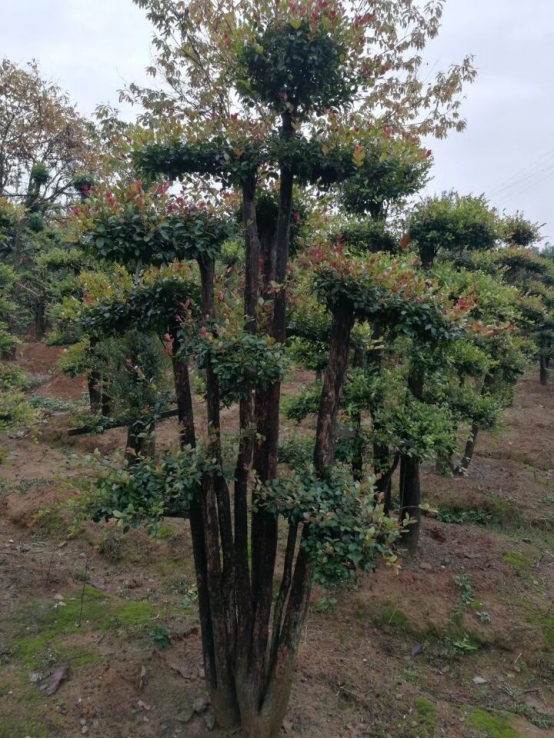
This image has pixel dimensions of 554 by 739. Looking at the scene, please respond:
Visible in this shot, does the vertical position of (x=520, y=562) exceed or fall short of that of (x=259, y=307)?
it falls short

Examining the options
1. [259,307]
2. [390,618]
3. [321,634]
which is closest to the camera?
[259,307]

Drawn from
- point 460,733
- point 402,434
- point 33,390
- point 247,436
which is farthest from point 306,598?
point 33,390

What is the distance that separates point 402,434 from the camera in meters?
6.22

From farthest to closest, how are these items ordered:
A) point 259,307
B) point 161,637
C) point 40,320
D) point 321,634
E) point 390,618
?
1. point 40,320
2. point 390,618
3. point 321,634
4. point 161,637
5. point 259,307

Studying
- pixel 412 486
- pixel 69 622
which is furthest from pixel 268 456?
pixel 412 486

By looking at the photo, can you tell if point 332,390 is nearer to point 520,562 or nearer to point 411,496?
point 411,496

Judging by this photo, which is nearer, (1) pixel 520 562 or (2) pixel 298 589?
(2) pixel 298 589

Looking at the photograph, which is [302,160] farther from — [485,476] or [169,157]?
[485,476]

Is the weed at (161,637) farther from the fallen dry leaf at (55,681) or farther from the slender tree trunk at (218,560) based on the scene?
the slender tree trunk at (218,560)

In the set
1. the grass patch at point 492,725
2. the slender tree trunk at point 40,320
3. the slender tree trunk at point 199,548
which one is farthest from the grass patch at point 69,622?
the slender tree trunk at point 40,320

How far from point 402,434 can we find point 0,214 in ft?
21.3

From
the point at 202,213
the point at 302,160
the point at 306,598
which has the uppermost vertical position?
the point at 302,160

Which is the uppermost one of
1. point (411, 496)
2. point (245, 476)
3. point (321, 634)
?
point (245, 476)

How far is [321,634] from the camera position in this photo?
19.9ft
